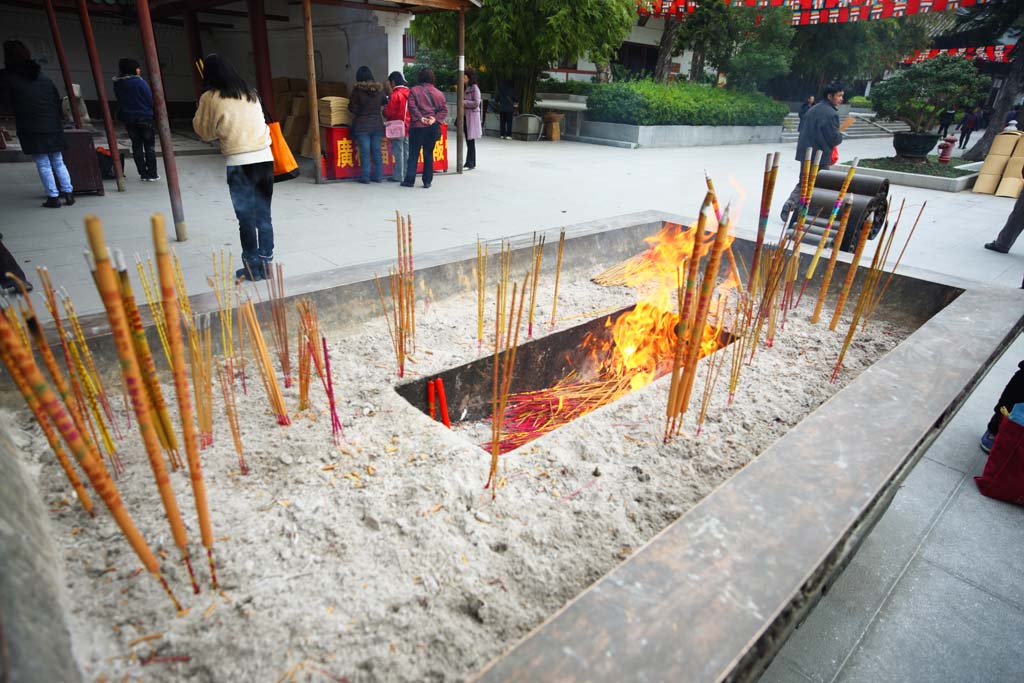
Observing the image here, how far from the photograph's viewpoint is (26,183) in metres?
5.32

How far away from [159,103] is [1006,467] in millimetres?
4532

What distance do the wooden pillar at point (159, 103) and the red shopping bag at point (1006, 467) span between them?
4231 mm

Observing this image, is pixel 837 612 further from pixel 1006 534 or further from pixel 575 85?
pixel 575 85

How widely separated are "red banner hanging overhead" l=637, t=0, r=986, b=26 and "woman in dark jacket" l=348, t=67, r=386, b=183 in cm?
812

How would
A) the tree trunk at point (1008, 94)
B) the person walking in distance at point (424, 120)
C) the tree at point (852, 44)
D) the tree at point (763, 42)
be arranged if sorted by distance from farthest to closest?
1. the tree at point (852, 44)
2. the tree at point (763, 42)
3. the tree trunk at point (1008, 94)
4. the person walking in distance at point (424, 120)

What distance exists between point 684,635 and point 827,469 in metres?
0.64

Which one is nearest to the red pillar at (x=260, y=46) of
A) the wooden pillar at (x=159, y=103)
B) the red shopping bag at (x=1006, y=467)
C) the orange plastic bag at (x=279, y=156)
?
the wooden pillar at (x=159, y=103)

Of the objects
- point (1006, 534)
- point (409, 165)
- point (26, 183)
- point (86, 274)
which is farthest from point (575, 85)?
point (1006, 534)

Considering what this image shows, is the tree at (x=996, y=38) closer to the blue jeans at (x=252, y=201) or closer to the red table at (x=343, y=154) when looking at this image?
the red table at (x=343, y=154)

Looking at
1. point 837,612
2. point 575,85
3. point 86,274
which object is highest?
point 575,85

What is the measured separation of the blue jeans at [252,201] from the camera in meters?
2.98

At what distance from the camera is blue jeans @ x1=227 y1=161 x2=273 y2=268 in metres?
2.98

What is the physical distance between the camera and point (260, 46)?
5.98m

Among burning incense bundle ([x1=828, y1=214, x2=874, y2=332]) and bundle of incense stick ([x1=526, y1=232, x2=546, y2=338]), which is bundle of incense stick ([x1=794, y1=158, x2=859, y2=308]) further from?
bundle of incense stick ([x1=526, y1=232, x2=546, y2=338])
